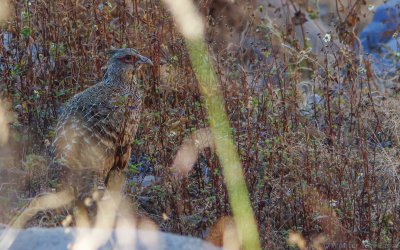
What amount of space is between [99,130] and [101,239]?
2.32 meters

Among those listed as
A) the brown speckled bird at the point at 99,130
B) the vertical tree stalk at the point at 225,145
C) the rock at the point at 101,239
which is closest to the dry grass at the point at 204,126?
the vertical tree stalk at the point at 225,145

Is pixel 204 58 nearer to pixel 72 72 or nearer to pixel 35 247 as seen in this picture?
pixel 72 72

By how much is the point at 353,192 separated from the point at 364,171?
333 millimetres

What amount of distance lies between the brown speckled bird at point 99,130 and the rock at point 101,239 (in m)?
1.44

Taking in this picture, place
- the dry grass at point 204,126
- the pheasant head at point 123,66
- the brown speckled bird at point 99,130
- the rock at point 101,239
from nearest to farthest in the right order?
the rock at point 101,239 < the brown speckled bird at point 99,130 < the dry grass at point 204,126 < the pheasant head at point 123,66

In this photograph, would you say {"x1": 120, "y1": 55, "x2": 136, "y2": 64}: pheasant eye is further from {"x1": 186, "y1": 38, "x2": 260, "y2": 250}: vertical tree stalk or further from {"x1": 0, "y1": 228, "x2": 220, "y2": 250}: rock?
{"x1": 0, "y1": 228, "x2": 220, "y2": 250}: rock

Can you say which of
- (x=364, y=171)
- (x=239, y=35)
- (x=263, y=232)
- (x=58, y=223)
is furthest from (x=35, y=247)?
(x=239, y=35)

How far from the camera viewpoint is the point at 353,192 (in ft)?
21.9

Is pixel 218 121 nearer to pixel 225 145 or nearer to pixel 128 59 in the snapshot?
pixel 225 145

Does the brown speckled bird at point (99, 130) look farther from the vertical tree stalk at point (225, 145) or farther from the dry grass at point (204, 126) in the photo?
the vertical tree stalk at point (225, 145)

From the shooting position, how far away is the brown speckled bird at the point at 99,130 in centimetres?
645

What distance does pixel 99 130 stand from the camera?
6.85 meters

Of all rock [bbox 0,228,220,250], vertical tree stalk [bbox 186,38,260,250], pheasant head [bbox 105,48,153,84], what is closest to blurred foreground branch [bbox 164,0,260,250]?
vertical tree stalk [bbox 186,38,260,250]

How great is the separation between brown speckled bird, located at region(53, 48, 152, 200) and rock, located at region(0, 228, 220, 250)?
1.44 meters
